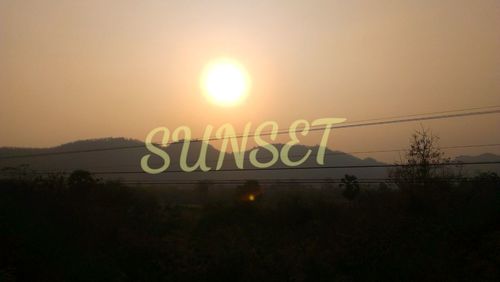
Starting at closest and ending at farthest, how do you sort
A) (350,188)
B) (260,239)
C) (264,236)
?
(260,239), (264,236), (350,188)

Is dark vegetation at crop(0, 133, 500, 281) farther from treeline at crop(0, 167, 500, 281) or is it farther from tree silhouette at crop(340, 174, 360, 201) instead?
tree silhouette at crop(340, 174, 360, 201)

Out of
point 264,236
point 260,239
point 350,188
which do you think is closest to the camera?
point 260,239

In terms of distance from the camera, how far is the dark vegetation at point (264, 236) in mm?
23953

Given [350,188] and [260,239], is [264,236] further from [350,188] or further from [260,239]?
[350,188]

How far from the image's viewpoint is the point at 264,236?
1369 inches

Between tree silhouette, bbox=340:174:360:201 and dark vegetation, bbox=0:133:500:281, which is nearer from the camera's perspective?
dark vegetation, bbox=0:133:500:281

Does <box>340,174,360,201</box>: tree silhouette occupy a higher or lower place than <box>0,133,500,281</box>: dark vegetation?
higher

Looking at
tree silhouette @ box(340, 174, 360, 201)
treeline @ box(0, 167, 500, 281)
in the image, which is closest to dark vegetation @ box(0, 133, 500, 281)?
treeline @ box(0, 167, 500, 281)

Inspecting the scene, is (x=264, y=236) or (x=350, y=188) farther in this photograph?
(x=350, y=188)

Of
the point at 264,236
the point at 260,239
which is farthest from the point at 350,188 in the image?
the point at 260,239

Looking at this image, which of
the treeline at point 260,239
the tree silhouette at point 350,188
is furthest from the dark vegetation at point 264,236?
the tree silhouette at point 350,188

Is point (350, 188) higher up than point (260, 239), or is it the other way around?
point (350, 188)

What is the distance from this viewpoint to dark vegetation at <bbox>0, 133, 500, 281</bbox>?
23953 millimetres

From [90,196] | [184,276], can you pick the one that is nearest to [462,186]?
[184,276]
